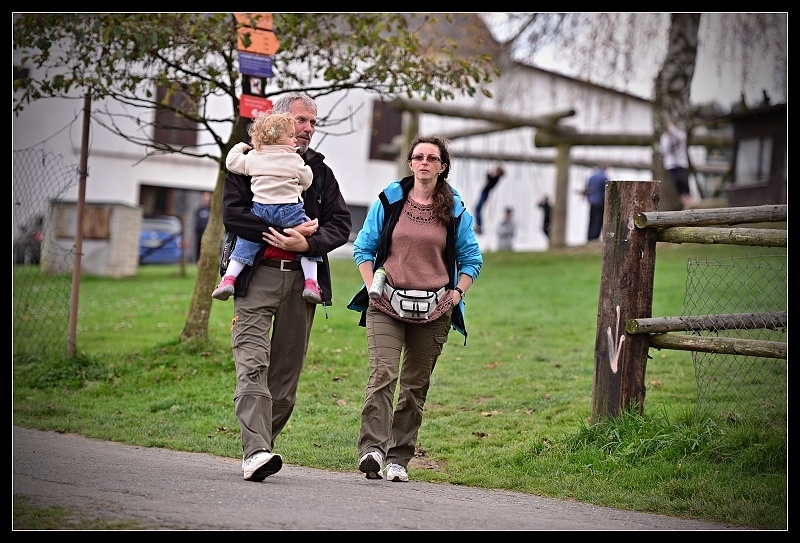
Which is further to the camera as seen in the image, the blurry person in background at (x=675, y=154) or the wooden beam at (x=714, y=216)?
the blurry person in background at (x=675, y=154)

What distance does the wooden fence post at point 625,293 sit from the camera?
6.88 m

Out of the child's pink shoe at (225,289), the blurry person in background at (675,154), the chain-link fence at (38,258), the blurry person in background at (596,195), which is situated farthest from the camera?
the blurry person in background at (596,195)

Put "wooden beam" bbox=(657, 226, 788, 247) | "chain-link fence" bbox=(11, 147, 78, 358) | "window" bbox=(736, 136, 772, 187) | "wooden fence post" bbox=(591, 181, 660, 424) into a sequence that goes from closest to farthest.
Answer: "wooden beam" bbox=(657, 226, 788, 247) → "wooden fence post" bbox=(591, 181, 660, 424) → "chain-link fence" bbox=(11, 147, 78, 358) → "window" bbox=(736, 136, 772, 187)

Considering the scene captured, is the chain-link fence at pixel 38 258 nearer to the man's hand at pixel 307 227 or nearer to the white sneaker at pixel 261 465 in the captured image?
the man's hand at pixel 307 227

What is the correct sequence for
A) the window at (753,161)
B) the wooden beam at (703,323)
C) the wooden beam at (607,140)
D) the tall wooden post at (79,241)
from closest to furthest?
the wooden beam at (703,323) → the tall wooden post at (79,241) → the wooden beam at (607,140) → the window at (753,161)

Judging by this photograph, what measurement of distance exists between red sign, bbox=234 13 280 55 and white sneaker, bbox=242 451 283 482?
4.52m

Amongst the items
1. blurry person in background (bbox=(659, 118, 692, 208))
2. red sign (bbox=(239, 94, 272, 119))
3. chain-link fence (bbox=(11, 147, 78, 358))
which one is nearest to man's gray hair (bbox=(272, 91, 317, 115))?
red sign (bbox=(239, 94, 272, 119))

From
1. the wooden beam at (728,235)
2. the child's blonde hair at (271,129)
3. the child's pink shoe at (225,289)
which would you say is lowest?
the child's pink shoe at (225,289)

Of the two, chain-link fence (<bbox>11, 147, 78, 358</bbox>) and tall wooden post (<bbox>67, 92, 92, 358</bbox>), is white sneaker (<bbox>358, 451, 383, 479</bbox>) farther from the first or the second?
chain-link fence (<bbox>11, 147, 78, 358</bbox>)

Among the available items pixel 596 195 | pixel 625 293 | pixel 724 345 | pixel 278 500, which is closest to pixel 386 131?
pixel 596 195

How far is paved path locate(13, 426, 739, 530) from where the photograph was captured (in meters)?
4.78

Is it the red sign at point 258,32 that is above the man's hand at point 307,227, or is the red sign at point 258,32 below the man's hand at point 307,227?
above

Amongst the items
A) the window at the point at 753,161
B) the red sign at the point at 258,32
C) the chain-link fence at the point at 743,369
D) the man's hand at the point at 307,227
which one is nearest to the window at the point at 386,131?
the window at the point at 753,161

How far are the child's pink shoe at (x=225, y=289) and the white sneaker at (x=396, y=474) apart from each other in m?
1.37
